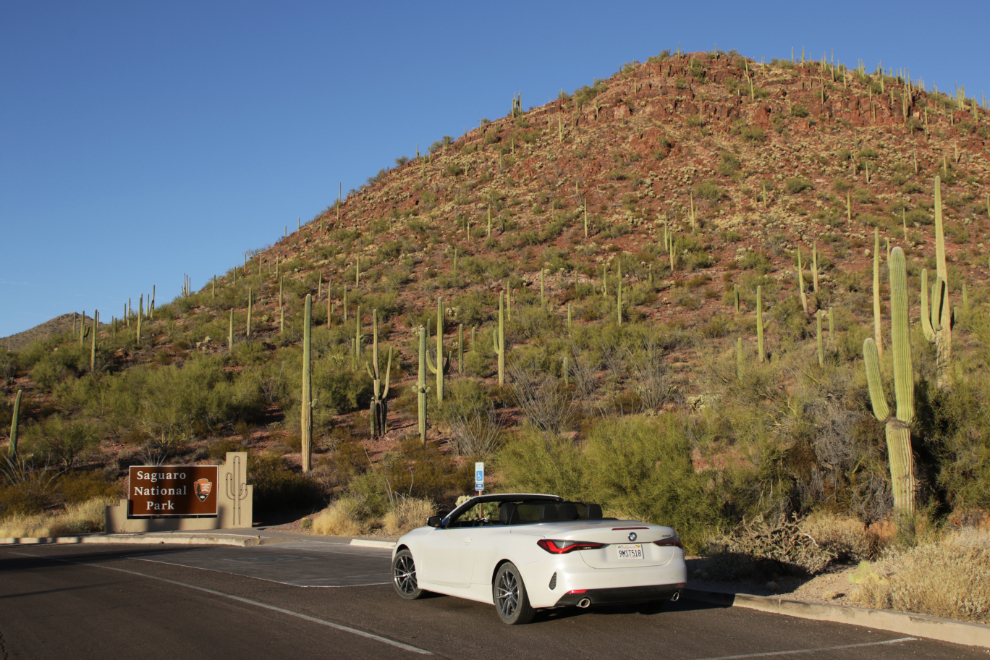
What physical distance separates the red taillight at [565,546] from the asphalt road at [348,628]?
30.1 inches

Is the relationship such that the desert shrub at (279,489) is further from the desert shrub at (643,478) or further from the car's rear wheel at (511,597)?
the car's rear wheel at (511,597)

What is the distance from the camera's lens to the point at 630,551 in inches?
296

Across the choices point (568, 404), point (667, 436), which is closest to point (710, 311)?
point (568, 404)

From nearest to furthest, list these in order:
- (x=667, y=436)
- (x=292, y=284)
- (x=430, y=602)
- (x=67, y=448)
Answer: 1. (x=430, y=602)
2. (x=667, y=436)
3. (x=67, y=448)
4. (x=292, y=284)

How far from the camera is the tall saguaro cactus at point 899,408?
11516 millimetres

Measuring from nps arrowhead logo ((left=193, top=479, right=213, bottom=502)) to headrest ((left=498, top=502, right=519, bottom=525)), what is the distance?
1584cm

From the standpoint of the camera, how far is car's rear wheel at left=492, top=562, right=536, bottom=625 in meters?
7.54

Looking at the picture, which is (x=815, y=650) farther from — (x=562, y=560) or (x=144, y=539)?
(x=144, y=539)

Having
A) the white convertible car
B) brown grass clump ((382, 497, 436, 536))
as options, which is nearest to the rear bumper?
the white convertible car

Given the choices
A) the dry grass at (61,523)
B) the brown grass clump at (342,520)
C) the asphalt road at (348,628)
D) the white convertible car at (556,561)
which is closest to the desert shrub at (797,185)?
the brown grass clump at (342,520)

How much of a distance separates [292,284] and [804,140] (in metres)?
42.0

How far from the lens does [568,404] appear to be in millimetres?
29203

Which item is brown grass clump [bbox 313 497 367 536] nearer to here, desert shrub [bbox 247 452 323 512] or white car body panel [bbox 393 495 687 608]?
desert shrub [bbox 247 452 323 512]

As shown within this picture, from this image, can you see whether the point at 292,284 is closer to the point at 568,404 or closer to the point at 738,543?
the point at 568,404
